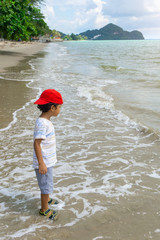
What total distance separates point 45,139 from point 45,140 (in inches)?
1.2

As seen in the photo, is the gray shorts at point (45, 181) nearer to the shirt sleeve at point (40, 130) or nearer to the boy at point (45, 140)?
the boy at point (45, 140)

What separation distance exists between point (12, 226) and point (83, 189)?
1127 millimetres

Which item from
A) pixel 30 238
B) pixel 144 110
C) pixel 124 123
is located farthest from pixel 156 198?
pixel 144 110

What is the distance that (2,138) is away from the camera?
4.97 metres

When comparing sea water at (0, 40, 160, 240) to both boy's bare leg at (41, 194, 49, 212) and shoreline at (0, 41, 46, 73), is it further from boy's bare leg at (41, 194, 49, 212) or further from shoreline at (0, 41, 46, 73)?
shoreline at (0, 41, 46, 73)

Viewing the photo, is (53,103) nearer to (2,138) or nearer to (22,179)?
(22,179)

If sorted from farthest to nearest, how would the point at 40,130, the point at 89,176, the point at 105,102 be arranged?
the point at 105,102 → the point at 89,176 → the point at 40,130

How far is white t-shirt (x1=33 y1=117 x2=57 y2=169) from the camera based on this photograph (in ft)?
8.01

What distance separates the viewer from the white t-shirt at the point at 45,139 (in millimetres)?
2441

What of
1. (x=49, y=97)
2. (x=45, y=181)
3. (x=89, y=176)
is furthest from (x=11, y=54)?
(x=45, y=181)

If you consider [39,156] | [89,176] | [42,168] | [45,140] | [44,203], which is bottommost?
[89,176]

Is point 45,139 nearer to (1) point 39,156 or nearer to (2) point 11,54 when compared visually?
(1) point 39,156

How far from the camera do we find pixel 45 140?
8.25 ft

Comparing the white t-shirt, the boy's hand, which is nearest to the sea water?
the boy's hand
